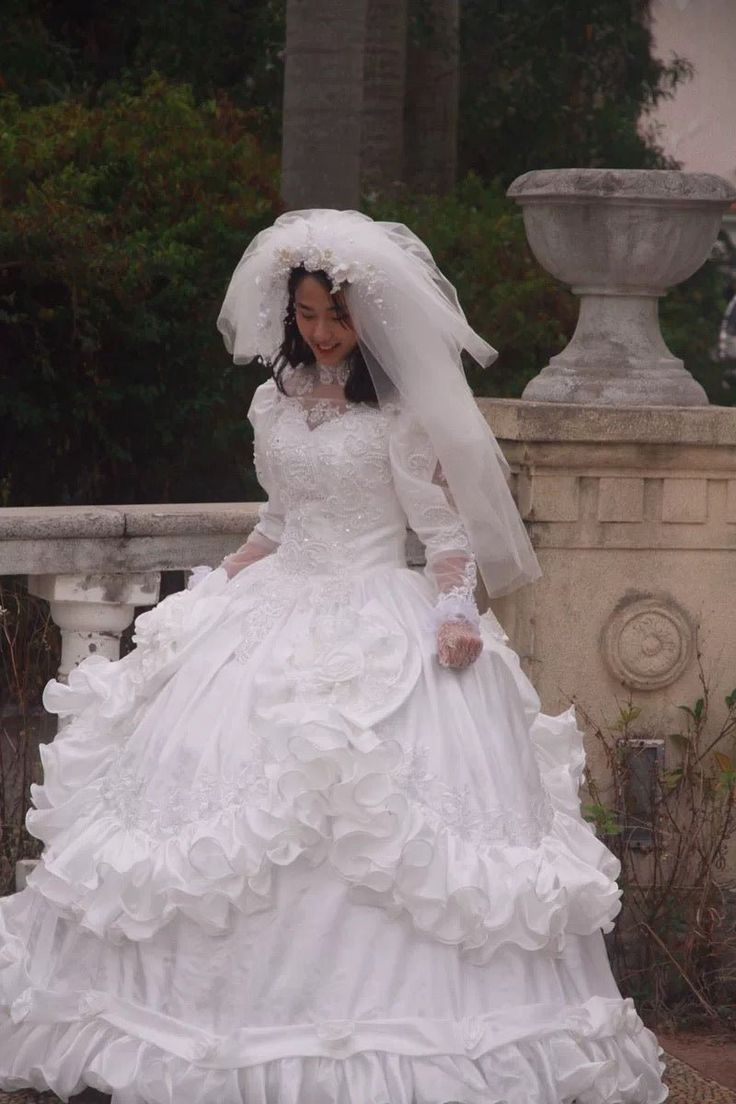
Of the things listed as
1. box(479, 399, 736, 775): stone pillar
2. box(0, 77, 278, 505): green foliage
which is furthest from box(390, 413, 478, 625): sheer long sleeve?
box(0, 77, 278, 505): green foliage

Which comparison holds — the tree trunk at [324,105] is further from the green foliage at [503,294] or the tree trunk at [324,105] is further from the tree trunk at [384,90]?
the tree trunk at [384,90]

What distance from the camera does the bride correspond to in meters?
3.41

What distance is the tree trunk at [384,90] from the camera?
9.65 meters

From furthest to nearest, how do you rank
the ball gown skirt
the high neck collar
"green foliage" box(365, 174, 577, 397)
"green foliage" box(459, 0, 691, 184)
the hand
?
"green foliage" box(459, 0, 691, 184) → "green foliage" box(365, 174, 577, 397) → the high neck collar → the hand → the ball gown skirt

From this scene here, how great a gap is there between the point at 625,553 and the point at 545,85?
28.7 feet

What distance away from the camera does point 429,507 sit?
12.5 feet

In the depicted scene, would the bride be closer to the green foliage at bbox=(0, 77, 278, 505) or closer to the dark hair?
the dark hair

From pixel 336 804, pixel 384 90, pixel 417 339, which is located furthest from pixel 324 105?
pixel 336 804

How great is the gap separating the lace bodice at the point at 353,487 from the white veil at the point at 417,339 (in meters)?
0.05

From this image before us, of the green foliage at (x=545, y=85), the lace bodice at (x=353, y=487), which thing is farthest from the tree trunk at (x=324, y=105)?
the green foliage at (x=545, y=85)

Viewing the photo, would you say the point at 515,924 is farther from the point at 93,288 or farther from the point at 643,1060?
the point at 93,288

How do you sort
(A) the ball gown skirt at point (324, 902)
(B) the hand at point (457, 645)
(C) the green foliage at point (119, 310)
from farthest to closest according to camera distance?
(C) the green foliage at point (119, 310) < (B) the hand at point (457, 645) < (A) the ball gown skirt at point (324, 902)

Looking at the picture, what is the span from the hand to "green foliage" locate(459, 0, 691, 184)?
9.10 m

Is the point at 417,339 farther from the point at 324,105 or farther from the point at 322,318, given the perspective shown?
the point at 324,105
